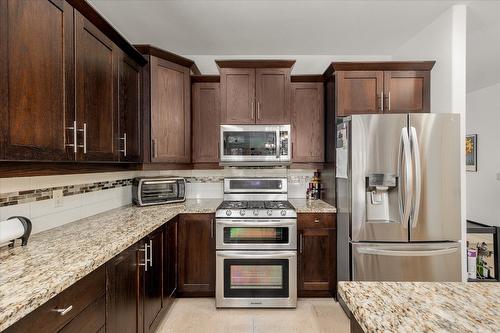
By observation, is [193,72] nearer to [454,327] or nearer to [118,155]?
[118,155]

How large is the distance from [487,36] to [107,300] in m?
4.23

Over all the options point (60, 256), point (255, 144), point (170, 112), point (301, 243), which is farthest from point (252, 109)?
point (60, 256)

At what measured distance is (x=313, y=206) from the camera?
2775 mm

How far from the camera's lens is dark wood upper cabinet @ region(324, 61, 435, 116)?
8.86 feet

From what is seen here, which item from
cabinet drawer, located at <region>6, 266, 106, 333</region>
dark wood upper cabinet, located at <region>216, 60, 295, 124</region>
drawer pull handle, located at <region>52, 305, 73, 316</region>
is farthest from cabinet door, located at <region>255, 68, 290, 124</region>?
drawer pull handle, located at <region>52, 305, 73, 316</region>

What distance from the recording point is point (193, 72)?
3102 millimetres

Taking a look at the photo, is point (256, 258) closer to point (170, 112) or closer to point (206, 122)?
point (206, 122)

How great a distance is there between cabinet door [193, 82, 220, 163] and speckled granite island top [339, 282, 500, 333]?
228cm

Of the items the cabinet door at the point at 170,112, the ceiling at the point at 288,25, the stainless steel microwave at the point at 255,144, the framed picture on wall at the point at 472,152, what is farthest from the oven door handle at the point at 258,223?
the framed picture on wall at the point at 472,152

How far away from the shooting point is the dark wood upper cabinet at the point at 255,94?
2895mm

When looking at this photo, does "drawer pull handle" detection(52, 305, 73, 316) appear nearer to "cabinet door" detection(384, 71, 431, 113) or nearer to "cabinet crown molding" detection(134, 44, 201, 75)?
Answer: "cabinet crown molding" detection(134, 44, 201, 75)

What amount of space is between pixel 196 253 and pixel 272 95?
5.99 ft

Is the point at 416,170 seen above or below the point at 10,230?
above

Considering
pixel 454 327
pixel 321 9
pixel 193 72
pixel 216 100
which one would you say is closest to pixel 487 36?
pixel 321 9
